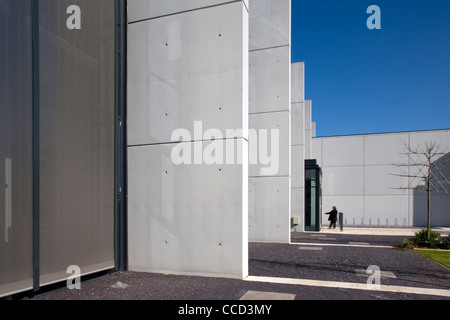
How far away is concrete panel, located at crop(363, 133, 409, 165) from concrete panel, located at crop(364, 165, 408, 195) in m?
0.54

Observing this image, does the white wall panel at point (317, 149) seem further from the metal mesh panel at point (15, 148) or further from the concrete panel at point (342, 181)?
the metal mesh panel at point (15, 148)

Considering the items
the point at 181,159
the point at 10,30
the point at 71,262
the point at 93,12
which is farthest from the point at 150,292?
the point at 93,12

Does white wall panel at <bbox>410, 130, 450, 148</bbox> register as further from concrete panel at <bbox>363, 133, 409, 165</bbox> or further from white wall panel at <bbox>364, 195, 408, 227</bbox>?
white wall panel at <bbox>364, 195, 408, 227</bbox>

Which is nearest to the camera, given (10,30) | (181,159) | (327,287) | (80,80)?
(10,30)

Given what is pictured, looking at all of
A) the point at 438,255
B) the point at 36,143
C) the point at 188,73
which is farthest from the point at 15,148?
the point at 438,255

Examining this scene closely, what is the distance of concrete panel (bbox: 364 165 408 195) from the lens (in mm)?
24991

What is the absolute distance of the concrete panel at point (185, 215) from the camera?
667 cm

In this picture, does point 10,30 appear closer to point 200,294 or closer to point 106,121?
point 106,121

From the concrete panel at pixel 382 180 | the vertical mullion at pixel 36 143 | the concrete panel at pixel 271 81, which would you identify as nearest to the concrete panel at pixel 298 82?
the concrete panel at pixel 271 81

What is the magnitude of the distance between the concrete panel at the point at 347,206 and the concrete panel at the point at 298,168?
29.2ft

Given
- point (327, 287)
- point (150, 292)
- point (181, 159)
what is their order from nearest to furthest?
1. point (150, 292)
2. point (327, 287)
3. point (181, 159)

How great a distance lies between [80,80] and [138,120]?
146cm

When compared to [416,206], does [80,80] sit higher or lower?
higher

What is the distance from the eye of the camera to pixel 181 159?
7051 mm
